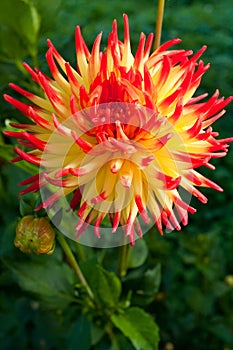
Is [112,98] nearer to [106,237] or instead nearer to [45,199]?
[45,199]

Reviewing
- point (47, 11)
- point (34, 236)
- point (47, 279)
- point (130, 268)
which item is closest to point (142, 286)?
point (130, 268)

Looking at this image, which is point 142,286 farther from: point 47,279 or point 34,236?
point 34,236

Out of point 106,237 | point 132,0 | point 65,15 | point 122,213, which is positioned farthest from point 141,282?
point 132,0

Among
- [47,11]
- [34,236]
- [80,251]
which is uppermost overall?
[47,11]

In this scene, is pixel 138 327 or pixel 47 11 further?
pixel 47 11

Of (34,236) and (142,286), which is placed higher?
(34,236)

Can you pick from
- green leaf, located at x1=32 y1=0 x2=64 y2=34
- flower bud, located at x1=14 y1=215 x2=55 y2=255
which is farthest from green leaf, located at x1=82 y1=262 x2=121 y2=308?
green leaf, located at x1=32 y1=0 x2=64 y2=34

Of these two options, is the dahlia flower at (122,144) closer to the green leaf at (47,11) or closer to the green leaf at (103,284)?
the green leaf at (103,284)
